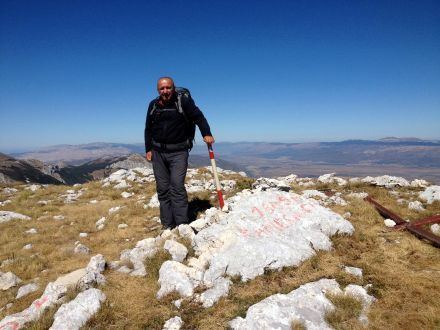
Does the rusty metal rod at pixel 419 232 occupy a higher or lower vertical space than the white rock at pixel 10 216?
higher

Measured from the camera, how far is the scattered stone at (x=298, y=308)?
4.31 metres

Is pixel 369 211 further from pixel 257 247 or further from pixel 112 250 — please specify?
pixel 112 250

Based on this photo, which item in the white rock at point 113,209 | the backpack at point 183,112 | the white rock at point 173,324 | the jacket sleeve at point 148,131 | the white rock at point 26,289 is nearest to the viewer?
the white rock at point 173,324

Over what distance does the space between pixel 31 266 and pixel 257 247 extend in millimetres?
6015

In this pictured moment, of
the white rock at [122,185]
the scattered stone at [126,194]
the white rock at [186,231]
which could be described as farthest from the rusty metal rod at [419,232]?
the white rock at [122,185]

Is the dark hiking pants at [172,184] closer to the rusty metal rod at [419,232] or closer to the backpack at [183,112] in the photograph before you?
the backpack at [183,112]

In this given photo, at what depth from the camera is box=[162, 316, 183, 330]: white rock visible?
4.60 metres

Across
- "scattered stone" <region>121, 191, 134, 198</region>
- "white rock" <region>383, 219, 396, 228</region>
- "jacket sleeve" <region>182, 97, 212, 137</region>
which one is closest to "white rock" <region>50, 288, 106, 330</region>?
"jacket sleeve" <region>182, 97, 212, 137</region>

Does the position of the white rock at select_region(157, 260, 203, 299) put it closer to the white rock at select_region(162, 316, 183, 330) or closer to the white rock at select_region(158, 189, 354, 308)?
the white rock at select_region(158, 189, 354, 308)

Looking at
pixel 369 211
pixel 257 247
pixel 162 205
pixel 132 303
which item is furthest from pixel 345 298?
pixel 162 205

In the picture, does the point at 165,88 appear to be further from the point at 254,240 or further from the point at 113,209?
the point at 113,209

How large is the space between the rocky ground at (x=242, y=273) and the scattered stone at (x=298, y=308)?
2 cm

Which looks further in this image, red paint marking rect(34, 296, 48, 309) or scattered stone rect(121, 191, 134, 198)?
scattered stone rect(121, 191, 134, 198)

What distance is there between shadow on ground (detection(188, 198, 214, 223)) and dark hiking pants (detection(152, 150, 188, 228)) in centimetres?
107
